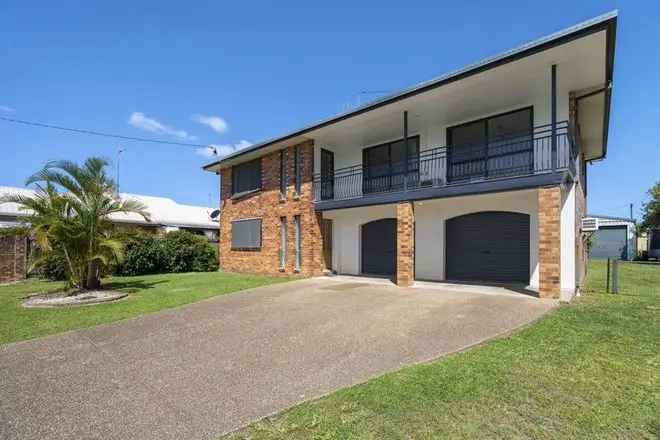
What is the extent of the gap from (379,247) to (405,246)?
3.40 metres

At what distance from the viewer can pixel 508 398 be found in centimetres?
341

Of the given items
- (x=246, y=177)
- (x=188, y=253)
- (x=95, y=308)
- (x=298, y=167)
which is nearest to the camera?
(x=95, y=308)

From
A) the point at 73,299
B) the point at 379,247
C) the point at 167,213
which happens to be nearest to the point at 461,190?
the point at 379,247

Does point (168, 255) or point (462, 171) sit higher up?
point (462, 171)

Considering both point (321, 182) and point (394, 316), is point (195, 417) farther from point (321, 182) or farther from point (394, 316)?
point (321, 182)

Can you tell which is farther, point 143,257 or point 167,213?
point 167,213

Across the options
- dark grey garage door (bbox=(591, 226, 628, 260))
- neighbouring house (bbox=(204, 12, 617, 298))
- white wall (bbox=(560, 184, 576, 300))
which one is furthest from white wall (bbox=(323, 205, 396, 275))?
dark grey garage door (bbox=(591, 226, 628, 260))

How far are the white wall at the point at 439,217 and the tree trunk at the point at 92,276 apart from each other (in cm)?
1044

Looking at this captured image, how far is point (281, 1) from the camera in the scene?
31.8 feet

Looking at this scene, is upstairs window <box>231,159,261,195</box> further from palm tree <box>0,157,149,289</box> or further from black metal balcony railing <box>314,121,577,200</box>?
palm tree <box>0,157,149,289</box>

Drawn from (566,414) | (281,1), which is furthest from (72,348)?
(281,1)

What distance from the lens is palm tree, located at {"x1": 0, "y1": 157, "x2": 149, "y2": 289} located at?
9844 mm

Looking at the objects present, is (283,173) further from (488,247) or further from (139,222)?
(139,222)

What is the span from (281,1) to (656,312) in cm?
1151
